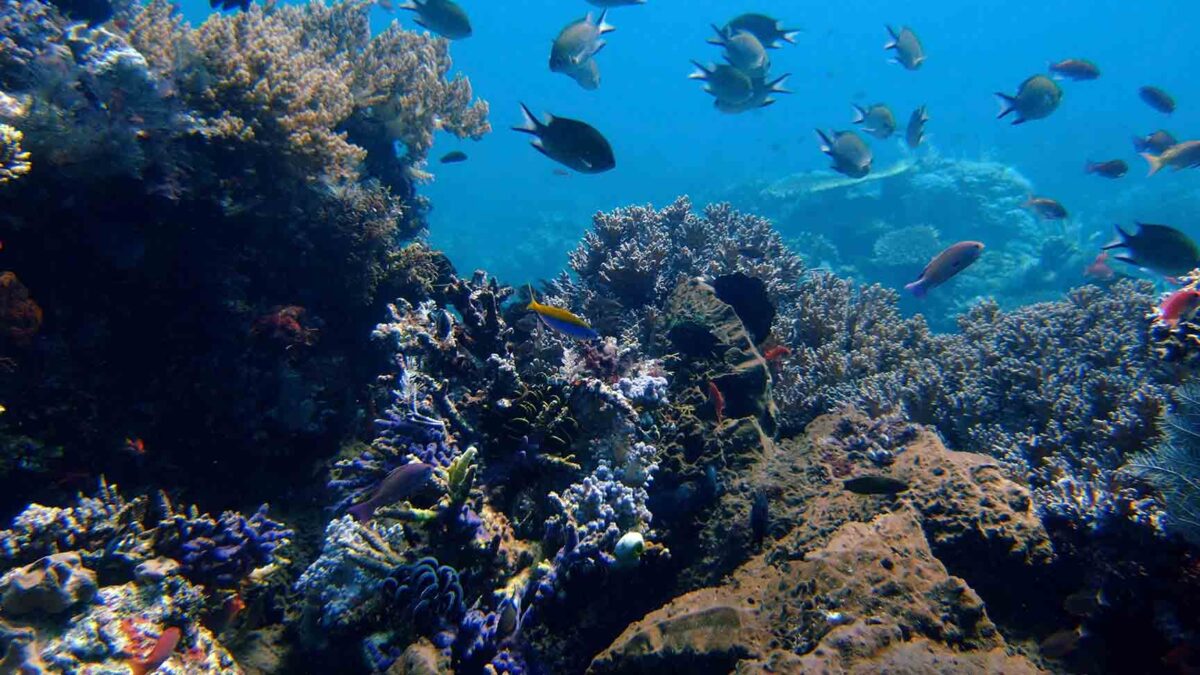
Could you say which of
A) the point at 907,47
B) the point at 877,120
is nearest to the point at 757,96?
the point at 877,120

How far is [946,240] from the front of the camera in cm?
2173

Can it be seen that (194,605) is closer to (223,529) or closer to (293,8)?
(223,529)

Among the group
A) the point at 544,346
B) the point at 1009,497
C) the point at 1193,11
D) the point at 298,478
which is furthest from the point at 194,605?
the point at 1193,11

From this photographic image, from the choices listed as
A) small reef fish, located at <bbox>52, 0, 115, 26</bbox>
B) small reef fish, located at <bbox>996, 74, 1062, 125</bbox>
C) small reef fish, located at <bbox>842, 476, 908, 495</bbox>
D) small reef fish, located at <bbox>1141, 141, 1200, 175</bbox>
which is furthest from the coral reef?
small reef fish, located at <bbox>1141, 141, 1200, 175</bbox>

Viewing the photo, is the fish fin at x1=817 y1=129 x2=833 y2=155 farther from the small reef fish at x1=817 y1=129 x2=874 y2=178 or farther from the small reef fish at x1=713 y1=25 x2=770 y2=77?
the small reef fish at x1=713 y1=25 x2=770 y2=77

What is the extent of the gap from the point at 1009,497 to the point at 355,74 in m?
7.45

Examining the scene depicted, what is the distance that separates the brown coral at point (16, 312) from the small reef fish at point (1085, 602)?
6.13 m

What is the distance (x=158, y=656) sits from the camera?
8.55ft

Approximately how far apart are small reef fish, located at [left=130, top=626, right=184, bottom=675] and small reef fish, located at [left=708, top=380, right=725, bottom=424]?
11.3 ft

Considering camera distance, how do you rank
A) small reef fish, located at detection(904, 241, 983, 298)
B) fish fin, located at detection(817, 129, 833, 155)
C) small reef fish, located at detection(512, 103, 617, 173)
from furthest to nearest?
fish fin, located at detection(817, 129, 833, 155) → small reef fish, located at detection(904, 241, 983, 298) → small reef fish, located at detection(512, 103, 617, 173)

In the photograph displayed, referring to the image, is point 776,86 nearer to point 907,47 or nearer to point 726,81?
point 726,81

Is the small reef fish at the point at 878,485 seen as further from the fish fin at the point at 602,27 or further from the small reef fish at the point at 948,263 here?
the fish fin at the point at 602,27

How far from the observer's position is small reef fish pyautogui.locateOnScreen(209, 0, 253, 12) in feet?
15.9

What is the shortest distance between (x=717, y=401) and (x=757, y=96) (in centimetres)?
621
